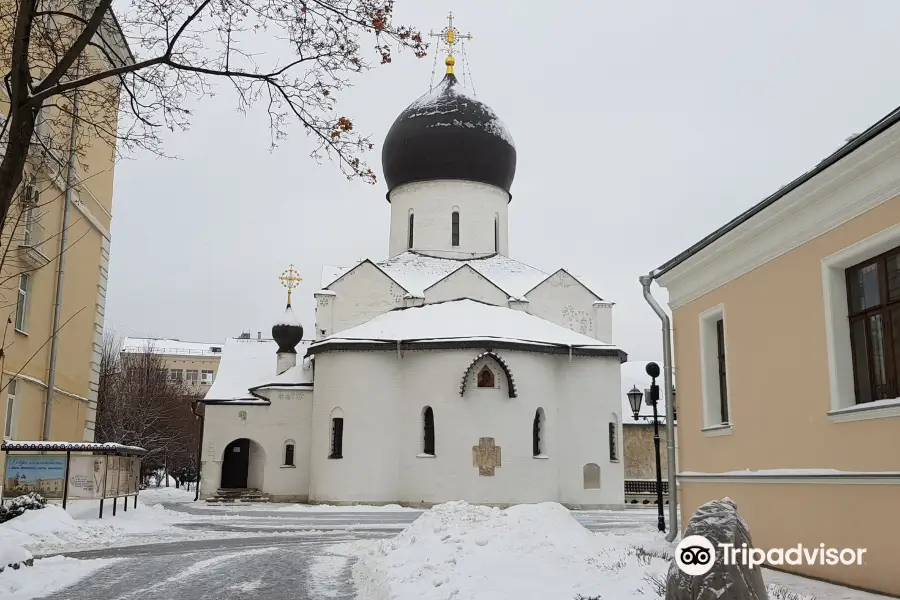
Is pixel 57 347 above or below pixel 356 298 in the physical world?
below

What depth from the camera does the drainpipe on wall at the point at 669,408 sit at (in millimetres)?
12156

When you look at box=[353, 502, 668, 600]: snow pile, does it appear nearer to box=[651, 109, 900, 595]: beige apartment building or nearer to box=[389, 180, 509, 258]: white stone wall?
box=[651, 109, 900, 595]: beige apartment building

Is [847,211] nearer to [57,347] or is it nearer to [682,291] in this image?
[682,291]

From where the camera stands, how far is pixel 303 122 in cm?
818

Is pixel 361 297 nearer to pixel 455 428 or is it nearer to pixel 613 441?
pixel 455 428

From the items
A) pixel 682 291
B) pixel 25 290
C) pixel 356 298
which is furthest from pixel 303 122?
pixel 356 298


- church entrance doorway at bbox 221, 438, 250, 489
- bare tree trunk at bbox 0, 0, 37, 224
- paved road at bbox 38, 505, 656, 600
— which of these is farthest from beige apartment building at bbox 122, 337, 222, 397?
bare tree trunk at bbox 0, 0, 37, 224

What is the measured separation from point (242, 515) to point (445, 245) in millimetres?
14538

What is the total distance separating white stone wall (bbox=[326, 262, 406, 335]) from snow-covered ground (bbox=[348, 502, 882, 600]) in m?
18.9

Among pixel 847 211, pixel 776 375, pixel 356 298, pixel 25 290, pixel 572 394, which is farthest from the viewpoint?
pixel 356 298

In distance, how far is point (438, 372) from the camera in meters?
26.3

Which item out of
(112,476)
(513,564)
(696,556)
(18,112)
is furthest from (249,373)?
(696,556)

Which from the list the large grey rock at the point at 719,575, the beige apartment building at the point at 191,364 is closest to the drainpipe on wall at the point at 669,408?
the large grey rock at the point at 719,575

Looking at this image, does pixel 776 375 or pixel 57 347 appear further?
pixel 57 347
